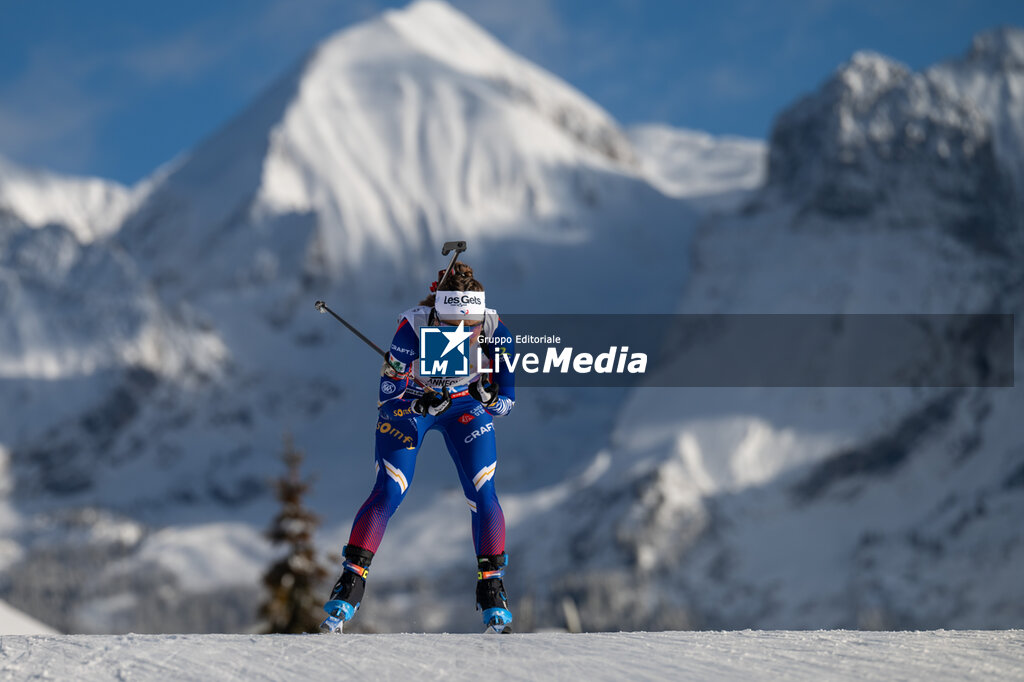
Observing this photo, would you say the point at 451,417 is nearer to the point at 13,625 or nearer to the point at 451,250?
the point at 451,250

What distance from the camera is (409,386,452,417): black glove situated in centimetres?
1216

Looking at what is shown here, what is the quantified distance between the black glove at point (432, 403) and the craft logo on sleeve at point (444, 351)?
20cm

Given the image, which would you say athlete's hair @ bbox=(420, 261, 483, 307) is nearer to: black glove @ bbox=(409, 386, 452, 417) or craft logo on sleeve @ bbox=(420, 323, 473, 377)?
craft logo on sleeve @ bbox=(420, 323, 473, 377)

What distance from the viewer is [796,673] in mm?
9281

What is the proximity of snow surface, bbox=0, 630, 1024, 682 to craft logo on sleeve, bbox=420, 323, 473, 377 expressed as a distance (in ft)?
9.19

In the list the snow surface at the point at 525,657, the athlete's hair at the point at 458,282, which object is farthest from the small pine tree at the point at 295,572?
the snow surface at the point at 525,657

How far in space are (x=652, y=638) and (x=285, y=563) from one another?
1715 centimetres

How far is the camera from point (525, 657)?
32.4 ft

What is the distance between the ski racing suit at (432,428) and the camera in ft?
40.1

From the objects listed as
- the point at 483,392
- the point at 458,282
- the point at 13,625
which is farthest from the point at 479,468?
the point at 13,625

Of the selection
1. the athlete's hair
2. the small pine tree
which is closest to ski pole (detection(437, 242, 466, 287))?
the athlete's hair

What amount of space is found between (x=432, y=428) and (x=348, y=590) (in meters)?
1.92

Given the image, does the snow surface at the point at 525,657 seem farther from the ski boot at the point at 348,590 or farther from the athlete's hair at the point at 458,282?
the athlete's hair at the point at 458,282

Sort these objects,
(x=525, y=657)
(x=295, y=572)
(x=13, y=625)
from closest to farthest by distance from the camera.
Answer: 1. (x=525, y=657)
2. (x=13, y=625)
3. (x=295, y=572)
